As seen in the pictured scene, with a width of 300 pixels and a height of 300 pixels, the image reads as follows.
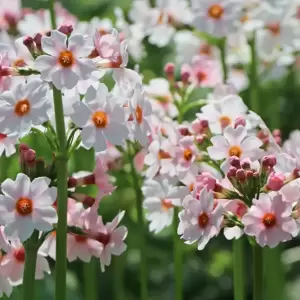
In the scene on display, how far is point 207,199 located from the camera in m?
0.99

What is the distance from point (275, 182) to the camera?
3.24 feet

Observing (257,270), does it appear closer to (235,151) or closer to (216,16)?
(235,151)

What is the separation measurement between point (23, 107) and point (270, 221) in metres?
0.27

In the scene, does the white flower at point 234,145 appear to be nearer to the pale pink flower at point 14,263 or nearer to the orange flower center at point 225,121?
the orange flower center at point 225,121

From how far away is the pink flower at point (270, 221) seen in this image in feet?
3.17

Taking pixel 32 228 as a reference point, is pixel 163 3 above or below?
below

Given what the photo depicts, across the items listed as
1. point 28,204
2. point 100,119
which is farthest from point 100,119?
point 28,204

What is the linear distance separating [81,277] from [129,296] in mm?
112

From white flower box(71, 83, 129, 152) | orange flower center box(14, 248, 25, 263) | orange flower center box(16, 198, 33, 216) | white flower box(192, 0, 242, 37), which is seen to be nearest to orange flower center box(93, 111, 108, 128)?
white flower box(71, 83, 129, 152)

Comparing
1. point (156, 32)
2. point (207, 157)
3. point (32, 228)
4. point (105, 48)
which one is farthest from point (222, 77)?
point (32, 228)

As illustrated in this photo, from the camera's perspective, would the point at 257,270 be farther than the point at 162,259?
No

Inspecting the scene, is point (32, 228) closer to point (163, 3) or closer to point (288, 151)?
point (288, 151)

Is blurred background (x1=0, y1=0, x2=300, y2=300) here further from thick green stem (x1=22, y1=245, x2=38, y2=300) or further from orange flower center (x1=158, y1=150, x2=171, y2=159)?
thick green stem (x1=22, y1=245, x2=38, y2=300)

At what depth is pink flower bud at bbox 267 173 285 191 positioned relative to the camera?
987mm
